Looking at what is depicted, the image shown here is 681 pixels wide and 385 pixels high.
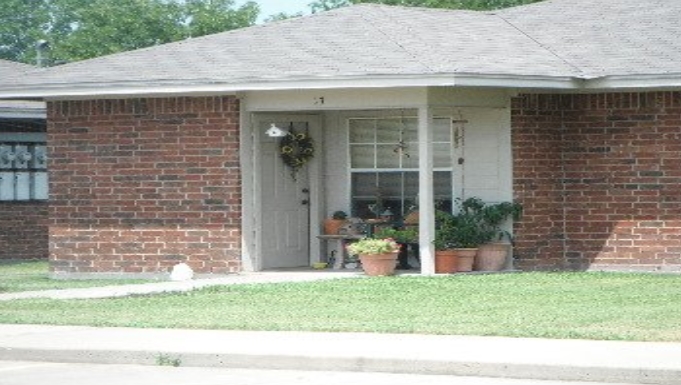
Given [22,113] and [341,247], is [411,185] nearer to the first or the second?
[341,247]

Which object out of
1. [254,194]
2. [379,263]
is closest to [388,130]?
[254,194]

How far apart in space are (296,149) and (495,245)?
3601 mm

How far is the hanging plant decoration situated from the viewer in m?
27.4

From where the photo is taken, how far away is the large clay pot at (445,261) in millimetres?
25328

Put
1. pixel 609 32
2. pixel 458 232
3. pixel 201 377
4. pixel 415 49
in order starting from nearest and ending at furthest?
pixel 201 377, pixel 458 232, pixel 415 49, pixel 609 32

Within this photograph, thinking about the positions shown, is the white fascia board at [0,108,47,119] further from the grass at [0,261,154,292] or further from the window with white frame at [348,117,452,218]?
the window with white frame at [348,117,452,218]

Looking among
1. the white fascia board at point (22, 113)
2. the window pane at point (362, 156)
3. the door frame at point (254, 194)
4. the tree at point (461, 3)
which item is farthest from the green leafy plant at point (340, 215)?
the tree at point (461, 3)

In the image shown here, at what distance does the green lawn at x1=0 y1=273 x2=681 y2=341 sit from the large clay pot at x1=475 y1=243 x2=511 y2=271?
153cm

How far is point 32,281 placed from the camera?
26.4m

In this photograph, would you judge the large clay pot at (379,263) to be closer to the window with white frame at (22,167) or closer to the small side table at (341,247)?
the small side table at (341,247)

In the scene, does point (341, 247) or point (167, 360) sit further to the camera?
point (341, 247)

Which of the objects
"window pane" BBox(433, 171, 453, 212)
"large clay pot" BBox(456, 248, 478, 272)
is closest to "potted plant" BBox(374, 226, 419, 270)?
"window pane" BBox(433, 171, 453, 212)

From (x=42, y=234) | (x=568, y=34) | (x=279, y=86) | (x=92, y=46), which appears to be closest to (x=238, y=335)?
(x=279, y=86)

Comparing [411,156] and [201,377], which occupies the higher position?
[411,156]
